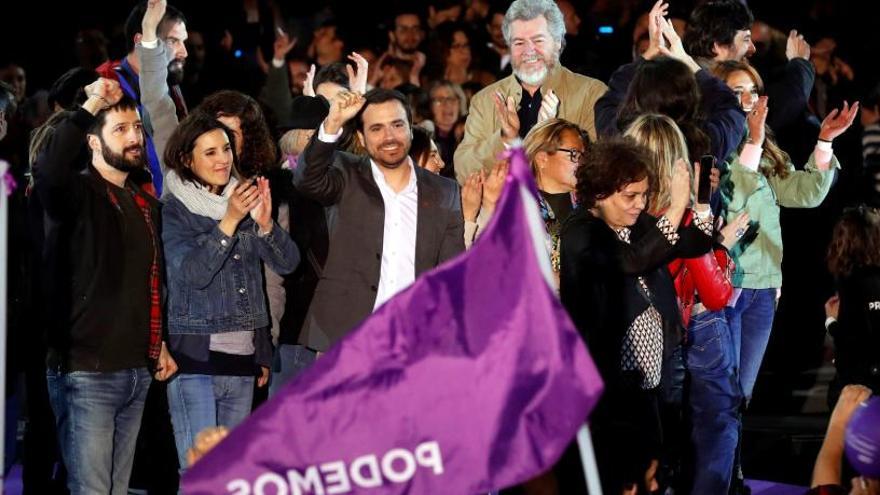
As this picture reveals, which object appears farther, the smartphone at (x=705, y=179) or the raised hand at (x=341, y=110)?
the smartphone at (x=705, y=179)

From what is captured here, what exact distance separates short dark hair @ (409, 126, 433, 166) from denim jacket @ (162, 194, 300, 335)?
1414mm

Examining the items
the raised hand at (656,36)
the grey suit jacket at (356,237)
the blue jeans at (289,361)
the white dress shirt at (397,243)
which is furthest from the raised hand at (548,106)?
the blue jeans at (289,361)

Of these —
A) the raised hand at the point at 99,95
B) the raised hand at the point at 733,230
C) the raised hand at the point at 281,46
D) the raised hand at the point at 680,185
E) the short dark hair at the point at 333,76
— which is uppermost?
the raised hand at the point at 281,46

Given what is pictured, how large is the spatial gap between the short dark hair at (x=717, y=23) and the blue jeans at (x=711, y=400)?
1.97 meters

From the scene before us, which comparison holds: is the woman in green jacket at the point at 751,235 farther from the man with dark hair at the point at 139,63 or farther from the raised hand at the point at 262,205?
the man with dark hair at the point at 139,63

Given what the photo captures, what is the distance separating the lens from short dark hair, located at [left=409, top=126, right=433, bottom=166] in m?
8.41

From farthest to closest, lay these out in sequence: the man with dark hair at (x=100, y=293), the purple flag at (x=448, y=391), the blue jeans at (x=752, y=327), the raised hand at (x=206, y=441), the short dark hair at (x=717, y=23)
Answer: the short dark hair at (x=717, y=23) → the blue jeans at (x=752, y=327) → the man with dark hair at (x=100, y=293) → the raised hand at (x=206, y=441) → the purple flag at (x=448, y=391)

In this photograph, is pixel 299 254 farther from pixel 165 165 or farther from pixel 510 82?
pixel 510 82

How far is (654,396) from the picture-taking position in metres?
7.11

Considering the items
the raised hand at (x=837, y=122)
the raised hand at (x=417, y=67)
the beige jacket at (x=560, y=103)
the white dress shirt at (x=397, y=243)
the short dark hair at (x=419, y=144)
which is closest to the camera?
the white dress shirt at (x=397, y=243)

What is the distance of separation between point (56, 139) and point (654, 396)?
2626 millimetres

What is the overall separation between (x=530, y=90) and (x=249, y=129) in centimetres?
164

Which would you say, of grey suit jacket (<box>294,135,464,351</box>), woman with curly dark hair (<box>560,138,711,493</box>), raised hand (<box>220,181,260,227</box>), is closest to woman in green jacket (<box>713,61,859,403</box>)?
woman with curly dark hair (<box>560,138,711,493</box>)

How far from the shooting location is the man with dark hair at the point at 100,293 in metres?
6.66
